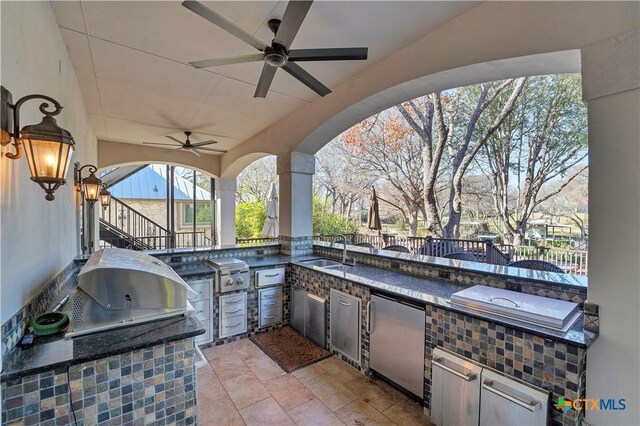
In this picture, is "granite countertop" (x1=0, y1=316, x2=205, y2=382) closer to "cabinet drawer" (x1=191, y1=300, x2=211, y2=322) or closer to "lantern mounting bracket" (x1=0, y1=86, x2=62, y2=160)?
"lantern mounting bracket" (x1=0, y1=86, x2=62, y2=160)

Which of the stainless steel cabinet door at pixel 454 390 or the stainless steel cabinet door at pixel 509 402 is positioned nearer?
the stainless steel cabinet door at pixel 509 402

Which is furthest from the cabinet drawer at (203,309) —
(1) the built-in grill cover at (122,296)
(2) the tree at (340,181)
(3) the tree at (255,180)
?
(3) the tree at (255,180)

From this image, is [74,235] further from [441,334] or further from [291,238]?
[441,334]

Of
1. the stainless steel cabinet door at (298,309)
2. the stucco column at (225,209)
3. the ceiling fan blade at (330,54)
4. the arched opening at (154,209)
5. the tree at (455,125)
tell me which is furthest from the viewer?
the arched opening at (154,209)

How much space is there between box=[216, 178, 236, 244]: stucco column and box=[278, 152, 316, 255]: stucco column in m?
3.29

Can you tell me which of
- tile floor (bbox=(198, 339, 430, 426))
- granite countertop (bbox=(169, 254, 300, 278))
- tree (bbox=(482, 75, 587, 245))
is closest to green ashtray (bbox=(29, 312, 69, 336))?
tile floor (bbox=(198, 339, 430, 426))

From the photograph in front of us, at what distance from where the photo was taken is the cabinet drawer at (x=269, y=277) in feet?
12.0

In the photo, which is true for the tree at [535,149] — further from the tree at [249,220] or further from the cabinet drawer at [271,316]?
the tree at [249,220]

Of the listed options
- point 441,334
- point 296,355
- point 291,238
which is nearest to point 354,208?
point 291,238

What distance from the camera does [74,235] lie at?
3.21 m

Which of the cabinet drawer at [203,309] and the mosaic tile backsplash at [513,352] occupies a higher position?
the mosaic tile backsplash at [513,352]

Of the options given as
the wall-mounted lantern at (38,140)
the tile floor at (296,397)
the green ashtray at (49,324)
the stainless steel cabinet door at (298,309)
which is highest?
the wall-mounted lantern at (38,140)

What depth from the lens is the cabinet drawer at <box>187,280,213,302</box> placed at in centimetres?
326

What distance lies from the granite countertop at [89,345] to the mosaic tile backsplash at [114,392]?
39 mm
